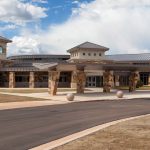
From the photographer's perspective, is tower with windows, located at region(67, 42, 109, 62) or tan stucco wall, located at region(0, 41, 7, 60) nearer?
tan stucco wall, located at region(0, 41, 7, 60)

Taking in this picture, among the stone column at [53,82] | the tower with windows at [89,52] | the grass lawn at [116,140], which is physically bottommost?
the grass lawn at [116,140]

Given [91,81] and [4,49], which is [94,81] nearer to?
[91,81]

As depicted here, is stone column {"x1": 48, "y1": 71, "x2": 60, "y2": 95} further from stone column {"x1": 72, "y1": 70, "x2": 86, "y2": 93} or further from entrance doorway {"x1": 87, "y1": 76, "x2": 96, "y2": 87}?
entrance doorway {"x1": 87, "y1": 76, "x2": 96, "y2": 87}

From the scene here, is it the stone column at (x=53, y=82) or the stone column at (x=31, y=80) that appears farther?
the stone column at (x=31, y=80)

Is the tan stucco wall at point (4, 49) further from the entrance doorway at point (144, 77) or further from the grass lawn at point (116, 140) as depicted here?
the grass lawn at point (116, 140)

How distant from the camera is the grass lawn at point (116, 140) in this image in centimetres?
1169

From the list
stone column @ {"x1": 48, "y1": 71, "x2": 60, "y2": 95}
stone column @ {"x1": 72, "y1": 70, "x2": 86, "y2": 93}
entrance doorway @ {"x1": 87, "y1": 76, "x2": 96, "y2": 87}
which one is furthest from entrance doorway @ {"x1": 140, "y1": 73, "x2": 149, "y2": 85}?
stone column @ {"x1": 48, "y1": 71, "x2": 60, "y2": 95}

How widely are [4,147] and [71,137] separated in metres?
2.88

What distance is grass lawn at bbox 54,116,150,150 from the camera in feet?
38.3

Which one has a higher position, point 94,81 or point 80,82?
point 94,81

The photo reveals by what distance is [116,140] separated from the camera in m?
12.9

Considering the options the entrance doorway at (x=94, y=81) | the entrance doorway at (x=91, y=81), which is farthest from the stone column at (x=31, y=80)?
the entrance doorway at (x=91, y=81)

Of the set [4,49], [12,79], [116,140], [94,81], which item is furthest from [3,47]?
[116,140]

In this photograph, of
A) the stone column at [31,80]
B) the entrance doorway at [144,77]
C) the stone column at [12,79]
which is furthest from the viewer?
the entrance doorway at [144,77]
